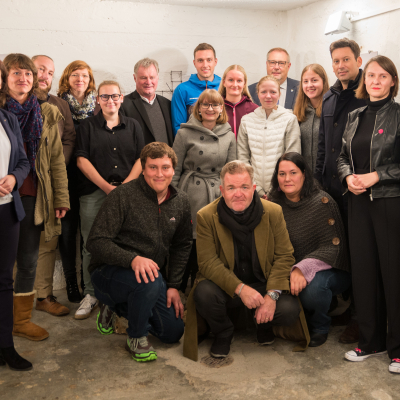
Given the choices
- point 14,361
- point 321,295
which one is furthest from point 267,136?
point 14,361

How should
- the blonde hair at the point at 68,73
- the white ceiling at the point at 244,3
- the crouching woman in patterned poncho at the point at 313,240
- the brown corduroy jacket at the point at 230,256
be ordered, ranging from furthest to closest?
the white ceiling at the point at 244,3, the blonde hair at the point at 68,73, the crouching woman in patterned poncho at the point at 313,240, the brown corduroy jacket at the point at 230,256

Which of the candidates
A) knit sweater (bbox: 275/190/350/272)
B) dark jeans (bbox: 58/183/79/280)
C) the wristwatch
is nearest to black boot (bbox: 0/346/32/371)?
dark jeans (bbox: 58/183/79/280)

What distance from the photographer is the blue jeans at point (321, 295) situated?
8.82 ft

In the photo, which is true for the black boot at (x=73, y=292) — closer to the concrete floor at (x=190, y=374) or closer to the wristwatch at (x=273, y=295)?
the concrete floor at (x=190, y=374)

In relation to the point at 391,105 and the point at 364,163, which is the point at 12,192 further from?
the point at 391,105

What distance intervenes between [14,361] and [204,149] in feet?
5.94

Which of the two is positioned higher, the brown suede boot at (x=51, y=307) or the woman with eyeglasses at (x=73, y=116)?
the woman with eyeglasses at (x=73, y=116)

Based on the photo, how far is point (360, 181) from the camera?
7.92 ft

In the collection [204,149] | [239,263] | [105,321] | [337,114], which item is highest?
[337,114]

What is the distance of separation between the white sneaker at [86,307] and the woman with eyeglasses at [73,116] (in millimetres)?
239

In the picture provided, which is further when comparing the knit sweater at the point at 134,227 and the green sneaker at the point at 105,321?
the green sneaker at the point at 105,321

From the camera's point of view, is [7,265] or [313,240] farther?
[313,240]

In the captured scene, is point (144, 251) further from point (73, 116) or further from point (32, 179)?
point (73, 116)

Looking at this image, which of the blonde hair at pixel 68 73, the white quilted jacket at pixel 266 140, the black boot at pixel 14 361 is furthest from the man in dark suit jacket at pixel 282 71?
the black boot at pixel 14 361
